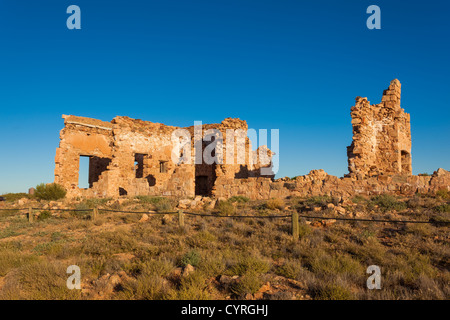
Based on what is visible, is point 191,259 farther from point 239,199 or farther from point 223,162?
point 223,162

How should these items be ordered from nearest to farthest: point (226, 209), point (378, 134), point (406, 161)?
point (226, 209) < point (378, 134) < point (406, 161)

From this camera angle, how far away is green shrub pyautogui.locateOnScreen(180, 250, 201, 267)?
6.25 meters

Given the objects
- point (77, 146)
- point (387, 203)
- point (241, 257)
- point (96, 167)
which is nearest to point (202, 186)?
point (96, 167)

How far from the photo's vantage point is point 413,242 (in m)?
6.91

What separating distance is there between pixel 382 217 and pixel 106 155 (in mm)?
19093

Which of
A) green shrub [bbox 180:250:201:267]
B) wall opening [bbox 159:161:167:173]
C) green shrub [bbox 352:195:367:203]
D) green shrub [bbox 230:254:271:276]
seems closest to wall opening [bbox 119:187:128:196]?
wall opening [bbox 159:161:167:173]

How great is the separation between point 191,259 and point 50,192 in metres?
16.1

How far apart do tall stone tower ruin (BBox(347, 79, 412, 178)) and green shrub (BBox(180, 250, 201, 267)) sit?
423 inches

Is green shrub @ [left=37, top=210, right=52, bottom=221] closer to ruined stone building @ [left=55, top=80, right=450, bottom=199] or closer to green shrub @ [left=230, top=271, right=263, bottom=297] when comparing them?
ruined stone building @ [left=55, top=80, right=450, bottom=199]

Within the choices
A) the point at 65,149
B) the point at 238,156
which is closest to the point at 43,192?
the point at 65,149

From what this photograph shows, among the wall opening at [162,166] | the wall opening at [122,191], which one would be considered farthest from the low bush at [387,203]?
the wall opening at [122,191]

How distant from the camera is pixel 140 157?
24266 mm
